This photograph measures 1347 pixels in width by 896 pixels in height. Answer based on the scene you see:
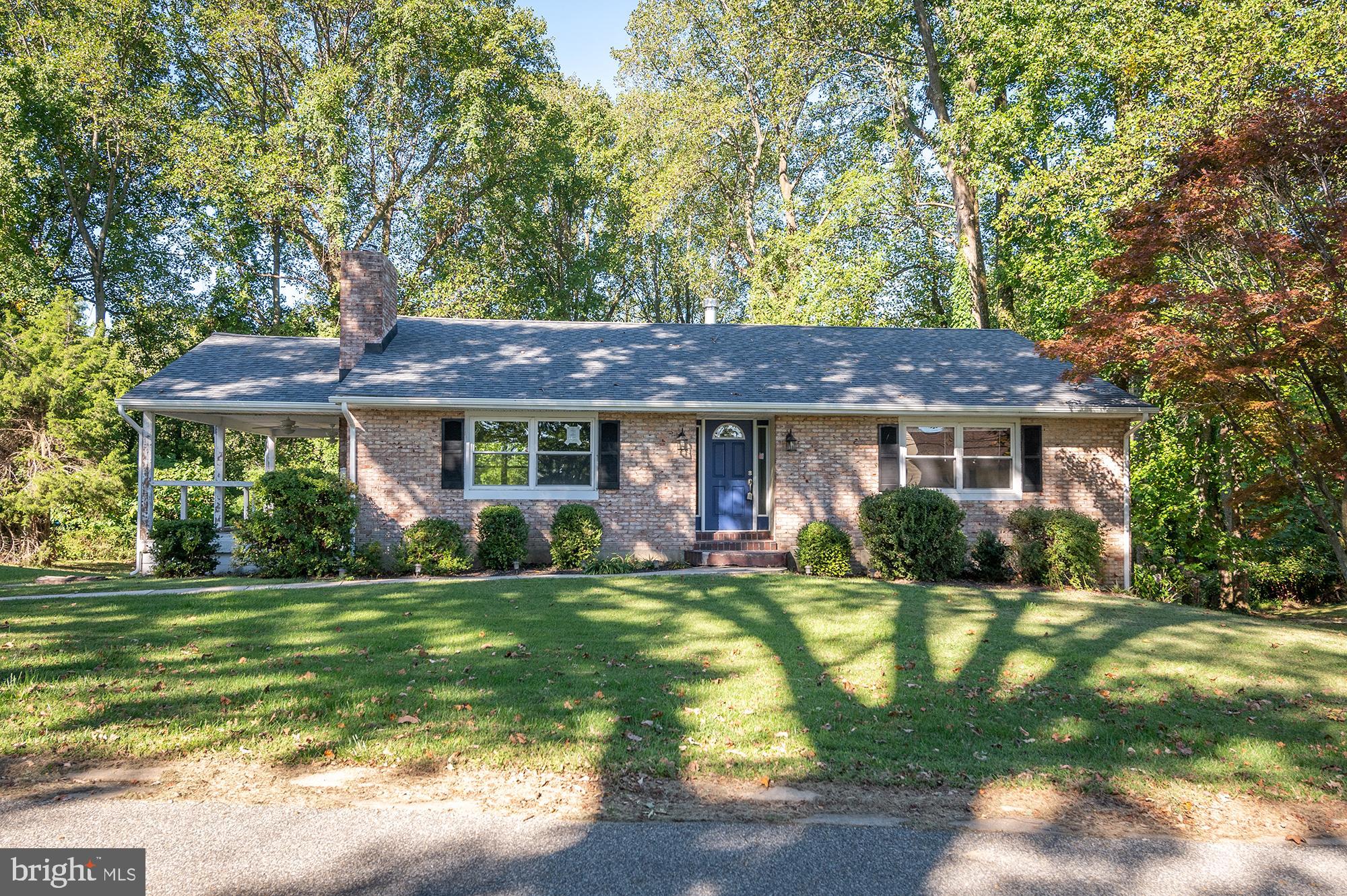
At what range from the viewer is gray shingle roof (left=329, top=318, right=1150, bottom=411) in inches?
530

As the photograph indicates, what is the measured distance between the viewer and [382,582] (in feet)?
36.7

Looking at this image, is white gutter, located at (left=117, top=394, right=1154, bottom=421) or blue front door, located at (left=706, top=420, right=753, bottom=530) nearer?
white gutter, located at (left=117, top=394, right=1154, bottom=421)

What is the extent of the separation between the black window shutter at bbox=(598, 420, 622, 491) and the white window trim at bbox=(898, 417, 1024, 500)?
5.00 m

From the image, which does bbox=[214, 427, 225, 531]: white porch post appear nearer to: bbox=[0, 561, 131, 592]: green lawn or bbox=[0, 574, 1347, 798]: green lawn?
bbox=[0, 561, 131, 592]: green lawn

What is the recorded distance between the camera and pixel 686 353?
51.9ft

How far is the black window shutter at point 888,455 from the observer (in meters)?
14.0

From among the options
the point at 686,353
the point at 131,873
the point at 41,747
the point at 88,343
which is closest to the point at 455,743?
the point at 131,873

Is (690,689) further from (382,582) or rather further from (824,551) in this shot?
(824,551)

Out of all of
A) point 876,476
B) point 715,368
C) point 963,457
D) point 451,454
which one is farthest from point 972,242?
point 451,454

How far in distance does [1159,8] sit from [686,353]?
46.6 feet

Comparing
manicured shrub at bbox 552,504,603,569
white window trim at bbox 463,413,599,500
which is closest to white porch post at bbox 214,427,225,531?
white window trim at bbox 463,413,599,500

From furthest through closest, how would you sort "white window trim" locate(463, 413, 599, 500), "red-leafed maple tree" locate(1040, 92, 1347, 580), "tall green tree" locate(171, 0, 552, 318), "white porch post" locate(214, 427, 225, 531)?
"tall green tree" locate(171, 0, 552, 318) < "white porch post" locate(214, 427, 225, 531) < "white window trim" locate(463, 413, 599, 500) < "red-leafed maple tree" locate(1040, 92, 1347, 580)

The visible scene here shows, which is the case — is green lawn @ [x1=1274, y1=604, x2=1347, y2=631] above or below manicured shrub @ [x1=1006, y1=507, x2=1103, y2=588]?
below

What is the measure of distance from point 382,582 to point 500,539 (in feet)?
6.76
